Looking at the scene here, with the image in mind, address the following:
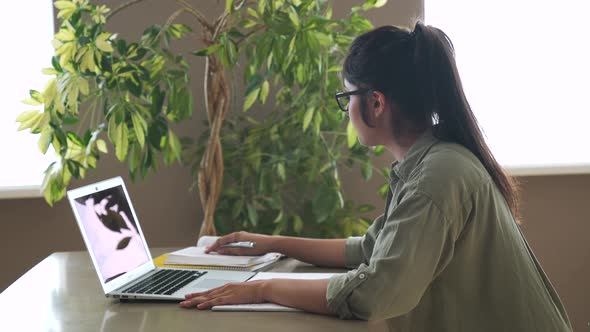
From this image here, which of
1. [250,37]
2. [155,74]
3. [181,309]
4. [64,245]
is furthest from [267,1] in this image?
[64,245]

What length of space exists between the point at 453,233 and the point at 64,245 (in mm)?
2157

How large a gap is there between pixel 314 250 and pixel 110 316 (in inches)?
23.3

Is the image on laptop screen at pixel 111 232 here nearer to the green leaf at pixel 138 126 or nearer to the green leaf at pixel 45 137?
the green leaf at pixel 138 126

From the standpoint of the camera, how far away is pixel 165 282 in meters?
1.70

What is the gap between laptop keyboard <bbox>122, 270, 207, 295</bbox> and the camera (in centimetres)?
161

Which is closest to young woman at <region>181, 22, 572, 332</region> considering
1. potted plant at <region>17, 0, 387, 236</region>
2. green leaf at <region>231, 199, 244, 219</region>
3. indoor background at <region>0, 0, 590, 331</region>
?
potted plant at <region>17, 0, 387, 236</region>

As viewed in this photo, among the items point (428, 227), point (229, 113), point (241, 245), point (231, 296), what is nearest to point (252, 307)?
point (231, 296)

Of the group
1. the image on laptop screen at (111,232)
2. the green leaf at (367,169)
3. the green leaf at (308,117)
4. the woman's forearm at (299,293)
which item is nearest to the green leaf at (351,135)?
the green leaf at (308,117)

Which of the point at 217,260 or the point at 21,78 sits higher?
the point at 21,78

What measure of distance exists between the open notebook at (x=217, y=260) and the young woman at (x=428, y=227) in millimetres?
331

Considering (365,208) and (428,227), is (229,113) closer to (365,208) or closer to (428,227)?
(365,208)

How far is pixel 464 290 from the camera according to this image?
57.1 inches

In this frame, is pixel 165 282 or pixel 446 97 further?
pixel 165 282

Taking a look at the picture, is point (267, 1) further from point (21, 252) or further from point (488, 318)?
point (21, 252)
